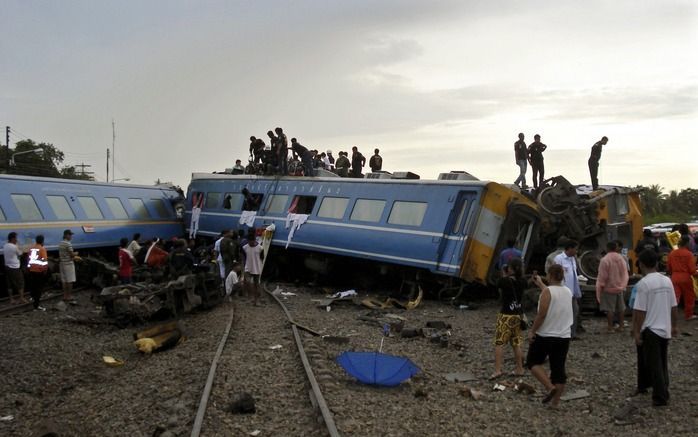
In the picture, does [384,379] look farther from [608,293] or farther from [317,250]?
[317,250]

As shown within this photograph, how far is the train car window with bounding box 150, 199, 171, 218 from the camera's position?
75.5 feet

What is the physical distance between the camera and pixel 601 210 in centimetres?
1521

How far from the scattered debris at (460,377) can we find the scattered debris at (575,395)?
114cm

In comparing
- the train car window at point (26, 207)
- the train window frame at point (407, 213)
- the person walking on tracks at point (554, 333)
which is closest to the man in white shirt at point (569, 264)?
the person walking on tracks at point (554, 333)

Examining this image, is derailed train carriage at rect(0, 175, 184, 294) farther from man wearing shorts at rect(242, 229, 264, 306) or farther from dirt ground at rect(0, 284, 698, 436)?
man wearing shorts at rect(242, 229, 264, 306)

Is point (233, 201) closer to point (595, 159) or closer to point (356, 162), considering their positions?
point (356, 162)

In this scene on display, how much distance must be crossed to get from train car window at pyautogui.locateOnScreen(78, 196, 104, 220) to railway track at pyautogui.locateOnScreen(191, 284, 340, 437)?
1001 cm

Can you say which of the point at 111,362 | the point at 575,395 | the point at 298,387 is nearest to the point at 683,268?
the point at 575,395

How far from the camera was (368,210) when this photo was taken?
1638 centimetres

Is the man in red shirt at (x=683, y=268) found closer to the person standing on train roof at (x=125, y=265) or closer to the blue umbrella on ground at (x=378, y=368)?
the blue umbrella on ground at (x=378, y=368)

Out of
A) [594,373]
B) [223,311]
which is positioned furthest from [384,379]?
[223,311]

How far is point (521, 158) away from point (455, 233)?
156 inches

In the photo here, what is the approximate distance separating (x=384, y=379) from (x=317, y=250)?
32.9 ft

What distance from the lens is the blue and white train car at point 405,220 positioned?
14.2 m
